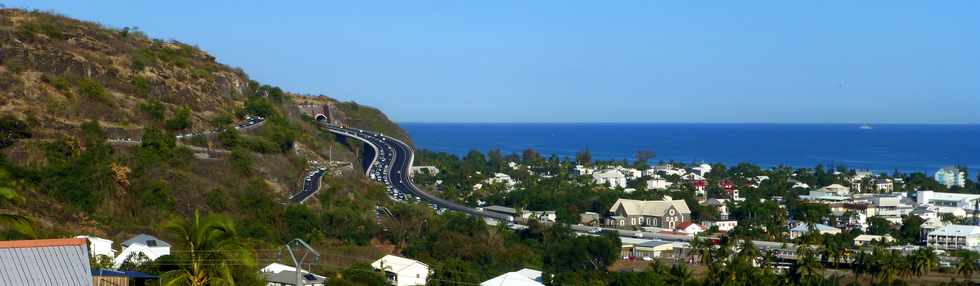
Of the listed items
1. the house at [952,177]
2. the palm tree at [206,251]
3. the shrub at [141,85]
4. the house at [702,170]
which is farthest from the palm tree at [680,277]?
the house at [702,170]

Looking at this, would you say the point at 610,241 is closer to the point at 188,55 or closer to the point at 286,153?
the point at 286,153

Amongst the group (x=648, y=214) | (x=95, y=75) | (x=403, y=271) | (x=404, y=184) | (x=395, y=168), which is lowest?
(x=648, y=214)

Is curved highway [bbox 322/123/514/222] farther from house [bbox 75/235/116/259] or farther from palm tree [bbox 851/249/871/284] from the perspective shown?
house [bbox 75/235/116/259]

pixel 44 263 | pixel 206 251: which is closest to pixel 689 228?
pixel 206 251

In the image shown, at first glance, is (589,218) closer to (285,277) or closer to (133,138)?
(133,138)

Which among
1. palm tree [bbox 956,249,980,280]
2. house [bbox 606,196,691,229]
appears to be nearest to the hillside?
house [bbox 606,196,691,229]

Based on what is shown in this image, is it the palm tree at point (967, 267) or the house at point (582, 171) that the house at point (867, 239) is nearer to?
the palm tree at point (967, 267)
